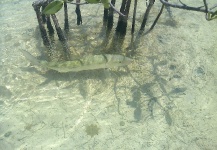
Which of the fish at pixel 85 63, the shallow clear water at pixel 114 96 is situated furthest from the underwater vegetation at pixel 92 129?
the fish at pixel 85 63

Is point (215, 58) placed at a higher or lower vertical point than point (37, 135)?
higher

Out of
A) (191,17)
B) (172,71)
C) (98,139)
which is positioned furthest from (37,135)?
(191,17)

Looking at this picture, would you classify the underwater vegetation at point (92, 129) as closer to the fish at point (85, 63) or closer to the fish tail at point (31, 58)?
the fish at point (85, 63)

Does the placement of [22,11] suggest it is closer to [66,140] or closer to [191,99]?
[66,140]

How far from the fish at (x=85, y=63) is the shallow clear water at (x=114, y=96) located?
0.49 ft

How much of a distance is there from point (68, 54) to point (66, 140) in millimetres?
1494

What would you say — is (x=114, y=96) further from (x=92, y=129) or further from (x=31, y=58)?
(x=31, y=58)

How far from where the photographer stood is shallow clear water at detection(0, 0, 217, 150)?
3244 mm

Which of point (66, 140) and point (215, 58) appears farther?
point (215, 58)

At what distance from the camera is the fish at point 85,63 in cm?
372

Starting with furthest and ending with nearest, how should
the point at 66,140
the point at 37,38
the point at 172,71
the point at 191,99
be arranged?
1. the point at 37,38
2. the point at 172,71
3. the point at 191,99
4. the point at 66,140

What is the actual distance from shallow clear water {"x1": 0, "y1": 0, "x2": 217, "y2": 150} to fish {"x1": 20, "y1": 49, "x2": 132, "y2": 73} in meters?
0.15

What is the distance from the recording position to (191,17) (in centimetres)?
512

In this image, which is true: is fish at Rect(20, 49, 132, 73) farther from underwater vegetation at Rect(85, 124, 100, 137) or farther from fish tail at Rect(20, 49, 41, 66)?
underwater vegetation at Rect(85, 124, 100, 137)
